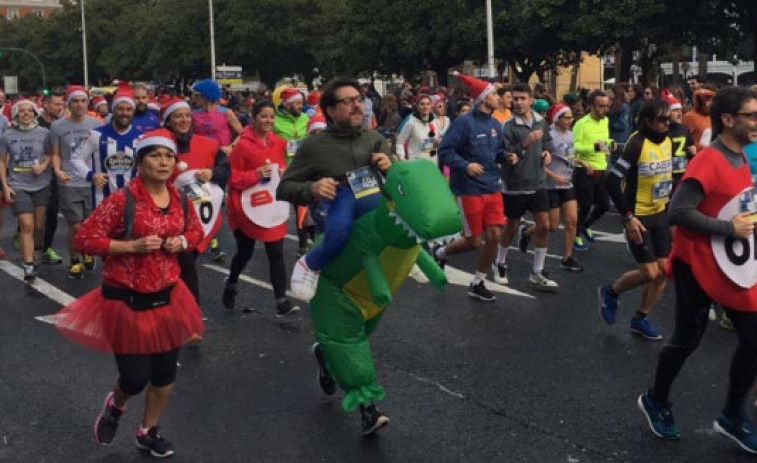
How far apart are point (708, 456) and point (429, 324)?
334cm

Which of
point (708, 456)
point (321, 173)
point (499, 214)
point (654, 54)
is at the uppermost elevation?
point (654, 54)

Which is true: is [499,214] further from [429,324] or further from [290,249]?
[290,249]

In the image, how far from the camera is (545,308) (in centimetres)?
845

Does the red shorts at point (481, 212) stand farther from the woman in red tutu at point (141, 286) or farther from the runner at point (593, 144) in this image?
the woman in red tutu at point (141, 286)

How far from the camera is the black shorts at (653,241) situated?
7.16m

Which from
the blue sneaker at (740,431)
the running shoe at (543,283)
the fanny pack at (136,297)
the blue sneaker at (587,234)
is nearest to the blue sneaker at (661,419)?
the blue sneaker at (740,431)

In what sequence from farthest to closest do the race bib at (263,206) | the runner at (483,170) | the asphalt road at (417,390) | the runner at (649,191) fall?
the runner at (483,170), the race bib at (263,206), the runner at (649,191), the asphalt road at (417,390)

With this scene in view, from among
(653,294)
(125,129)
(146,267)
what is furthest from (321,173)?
(125,129)

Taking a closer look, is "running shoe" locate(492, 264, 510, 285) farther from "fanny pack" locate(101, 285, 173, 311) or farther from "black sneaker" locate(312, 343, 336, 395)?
"fanny pack" locate(101, 285, 173, 311)

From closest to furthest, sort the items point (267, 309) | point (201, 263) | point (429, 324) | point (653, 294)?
1. point (653, 294)
2. point (429, 324)
3. point (267, 309)
4. point (201, 263)

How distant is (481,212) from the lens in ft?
29.1

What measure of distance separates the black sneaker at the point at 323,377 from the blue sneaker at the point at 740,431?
226 centimetres

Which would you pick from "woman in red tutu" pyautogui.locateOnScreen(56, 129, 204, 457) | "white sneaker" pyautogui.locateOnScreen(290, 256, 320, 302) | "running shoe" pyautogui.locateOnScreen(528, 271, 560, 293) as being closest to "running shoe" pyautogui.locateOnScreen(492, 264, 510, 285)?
"running shoe" pyautogui.locateOnScreen(528, 271, 560, 293)

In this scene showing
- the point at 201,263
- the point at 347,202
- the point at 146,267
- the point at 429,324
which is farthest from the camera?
the point at 201,263
